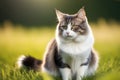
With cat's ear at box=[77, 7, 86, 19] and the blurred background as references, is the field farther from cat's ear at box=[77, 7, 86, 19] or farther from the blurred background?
cat's ear at box=[77, 7, 86, 19]

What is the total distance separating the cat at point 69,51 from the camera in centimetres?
394

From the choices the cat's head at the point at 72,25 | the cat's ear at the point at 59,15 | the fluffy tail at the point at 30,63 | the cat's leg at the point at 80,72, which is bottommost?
the cat's leg at the point at 80,72

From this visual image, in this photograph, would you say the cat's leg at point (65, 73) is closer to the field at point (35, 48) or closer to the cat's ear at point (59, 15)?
the field at point (35, 48)

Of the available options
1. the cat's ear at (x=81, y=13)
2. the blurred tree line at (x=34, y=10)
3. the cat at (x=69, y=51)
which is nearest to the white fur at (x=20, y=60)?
the cat at (x=69, y=51)

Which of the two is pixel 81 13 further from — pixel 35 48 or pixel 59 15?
pixel 35 48

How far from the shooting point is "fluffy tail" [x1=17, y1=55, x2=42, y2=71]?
404 cm

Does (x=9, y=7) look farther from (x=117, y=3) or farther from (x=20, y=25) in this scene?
(x=117, y=3)

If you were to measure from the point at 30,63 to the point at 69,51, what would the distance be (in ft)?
1.00

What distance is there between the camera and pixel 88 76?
4.08m

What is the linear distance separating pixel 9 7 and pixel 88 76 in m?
0.74

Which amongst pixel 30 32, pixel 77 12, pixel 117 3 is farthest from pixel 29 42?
pixel 117 3

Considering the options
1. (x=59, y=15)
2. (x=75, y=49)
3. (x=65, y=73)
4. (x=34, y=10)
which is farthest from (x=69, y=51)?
(x=34, y=10)

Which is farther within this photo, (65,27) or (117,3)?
(117,3)

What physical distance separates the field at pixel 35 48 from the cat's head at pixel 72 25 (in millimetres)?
108
